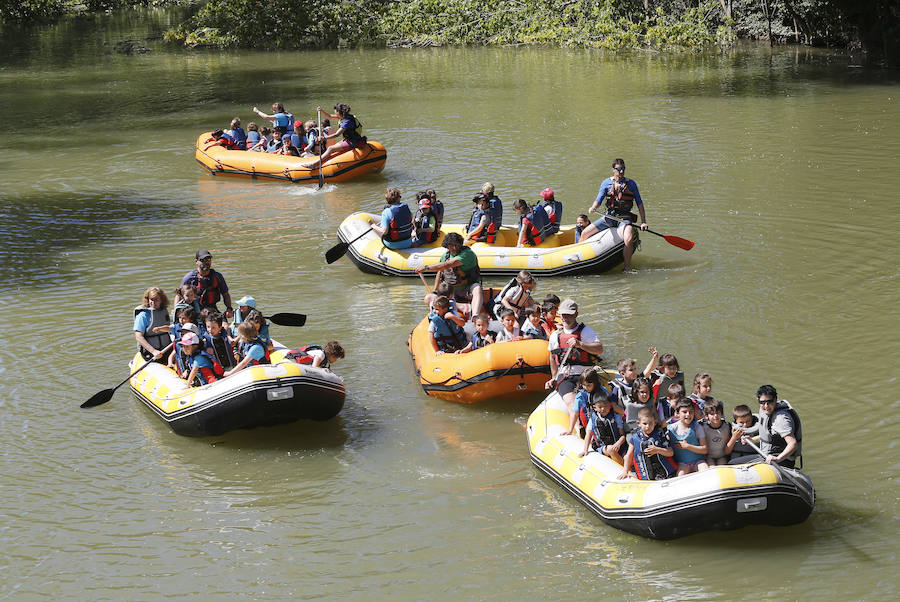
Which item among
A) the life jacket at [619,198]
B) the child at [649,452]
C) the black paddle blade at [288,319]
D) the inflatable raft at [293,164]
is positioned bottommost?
the child at [649,452]

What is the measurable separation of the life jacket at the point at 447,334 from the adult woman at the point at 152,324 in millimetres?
2548

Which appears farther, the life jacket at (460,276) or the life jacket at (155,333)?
the life jacket at (460,276)

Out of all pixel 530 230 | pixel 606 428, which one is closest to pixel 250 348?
pixel 606 428

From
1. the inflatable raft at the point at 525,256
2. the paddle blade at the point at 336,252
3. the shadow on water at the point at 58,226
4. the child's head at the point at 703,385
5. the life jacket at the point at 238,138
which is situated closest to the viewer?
the child's head at the point at 703,385

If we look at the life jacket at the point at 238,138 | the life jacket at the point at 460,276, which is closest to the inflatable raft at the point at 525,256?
the life jacket at the point at 460,276

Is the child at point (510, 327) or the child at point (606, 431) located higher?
the child at point (510, 327)

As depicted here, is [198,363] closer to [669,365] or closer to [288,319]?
[288,319]

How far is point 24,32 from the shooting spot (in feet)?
160

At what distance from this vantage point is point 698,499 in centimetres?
710

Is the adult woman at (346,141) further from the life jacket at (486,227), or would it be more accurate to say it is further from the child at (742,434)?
the child at (742,434)

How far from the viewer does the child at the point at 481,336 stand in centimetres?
1004

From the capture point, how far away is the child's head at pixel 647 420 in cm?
743

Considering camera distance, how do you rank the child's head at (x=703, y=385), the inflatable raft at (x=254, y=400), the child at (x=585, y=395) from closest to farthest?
the child's head at (x=703, y=385) < the child at (x=585, y=395) < the inflatable raft at (x=254, y=400)

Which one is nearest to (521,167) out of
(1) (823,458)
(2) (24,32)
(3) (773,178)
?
(3) (773,178)
